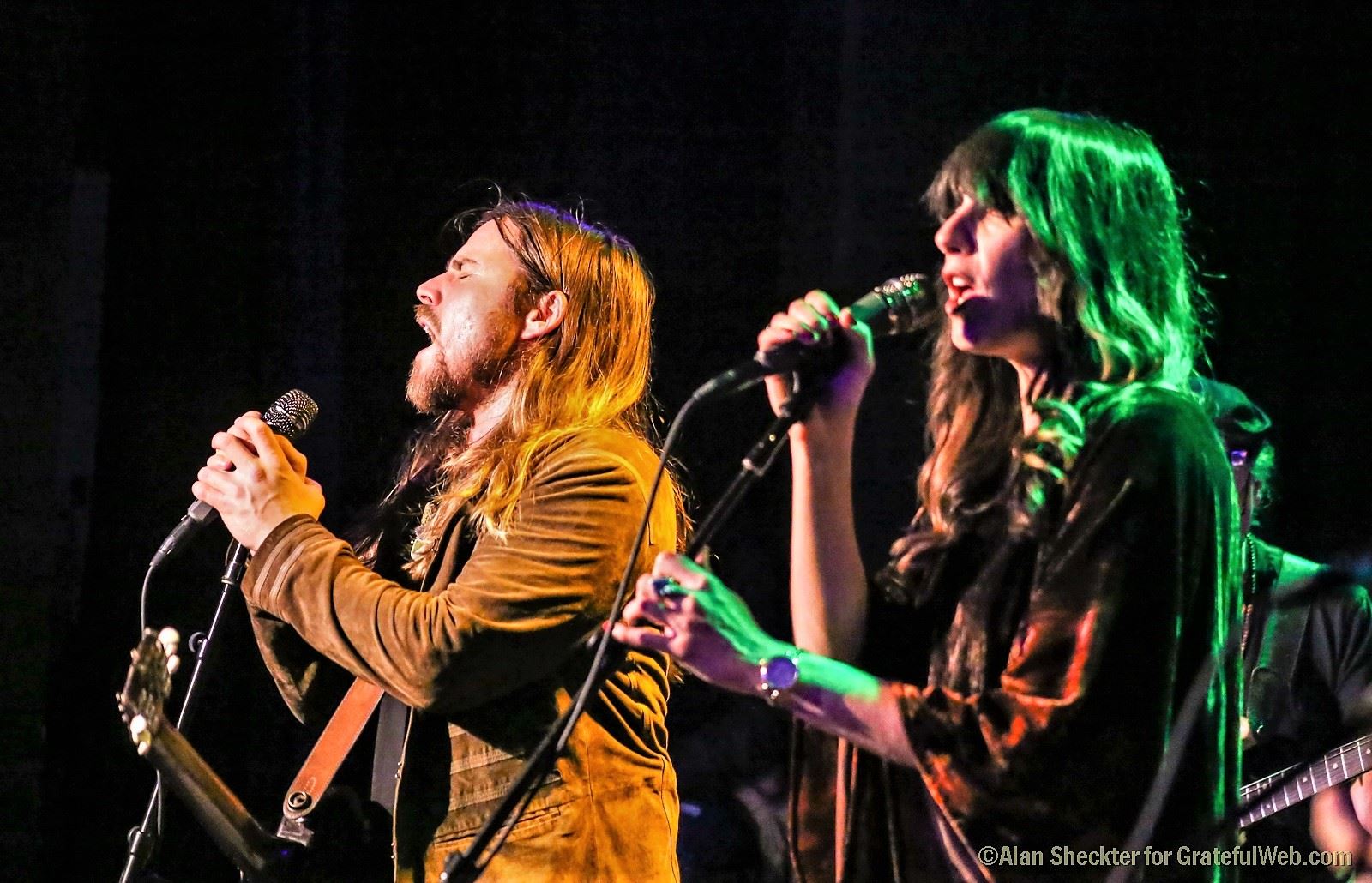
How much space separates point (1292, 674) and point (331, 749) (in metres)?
2.23

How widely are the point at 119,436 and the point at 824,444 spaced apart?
9.70ft

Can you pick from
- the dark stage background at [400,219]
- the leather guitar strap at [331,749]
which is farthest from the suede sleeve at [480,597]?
the dark stage background at [400,219]

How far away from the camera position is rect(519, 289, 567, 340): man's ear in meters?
2.87

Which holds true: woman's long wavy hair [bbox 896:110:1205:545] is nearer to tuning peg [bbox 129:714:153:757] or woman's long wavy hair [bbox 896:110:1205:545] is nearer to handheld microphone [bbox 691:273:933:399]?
handheld microphone [bbox 691:273:933:399]

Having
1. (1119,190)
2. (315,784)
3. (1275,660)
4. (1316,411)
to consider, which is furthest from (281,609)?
(1316,411)

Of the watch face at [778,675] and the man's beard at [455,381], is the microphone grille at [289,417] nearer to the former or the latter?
the man's beard at [455,381]

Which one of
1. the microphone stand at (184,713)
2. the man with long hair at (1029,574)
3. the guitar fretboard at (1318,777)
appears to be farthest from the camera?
the guitar fretboard at (1318,777)

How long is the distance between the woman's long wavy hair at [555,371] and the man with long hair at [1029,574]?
834 mm

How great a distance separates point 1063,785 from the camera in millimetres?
1603

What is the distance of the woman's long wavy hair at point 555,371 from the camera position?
2674mm

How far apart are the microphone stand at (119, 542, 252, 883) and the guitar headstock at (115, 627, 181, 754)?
0.14 meters

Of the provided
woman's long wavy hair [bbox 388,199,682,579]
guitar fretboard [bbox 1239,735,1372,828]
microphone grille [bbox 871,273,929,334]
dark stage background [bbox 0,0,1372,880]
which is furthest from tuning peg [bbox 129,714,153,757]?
guitar fretboard [bbox 1239,735,1372,828]

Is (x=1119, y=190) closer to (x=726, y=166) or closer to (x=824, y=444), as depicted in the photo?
(x=824, y=444)

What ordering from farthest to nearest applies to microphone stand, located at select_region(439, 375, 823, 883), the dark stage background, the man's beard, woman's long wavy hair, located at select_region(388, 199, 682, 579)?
the dark stage background, the man's beard, woman's long wavy hair, located at select_region(388, 199, 682, 579), microphone stand, located at select_region(439, 375, 823, 883)
